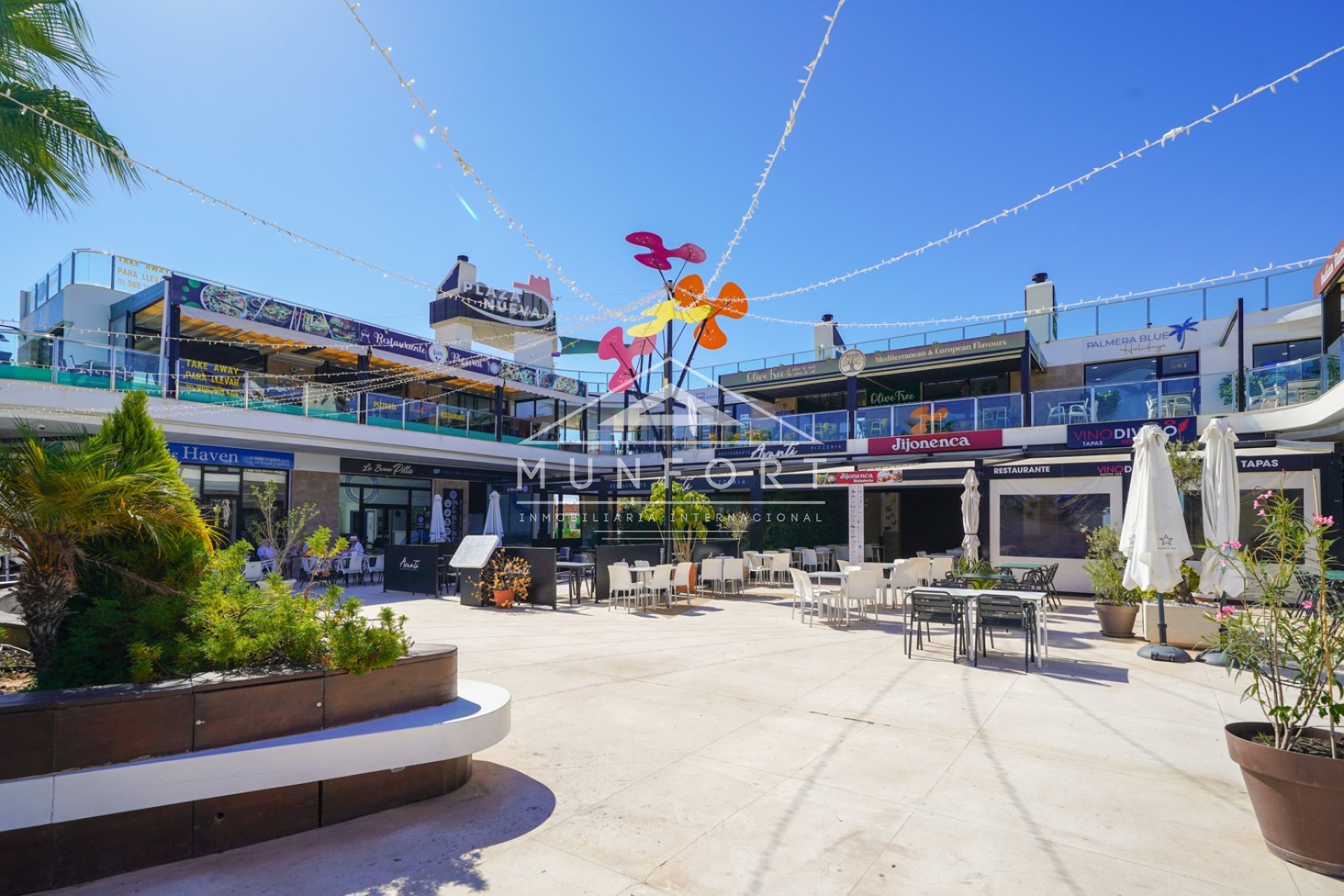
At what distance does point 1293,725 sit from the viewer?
3.26 meters

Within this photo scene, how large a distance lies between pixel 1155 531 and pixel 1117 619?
76.8 inches

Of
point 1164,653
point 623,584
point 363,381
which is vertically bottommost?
point 1164,653

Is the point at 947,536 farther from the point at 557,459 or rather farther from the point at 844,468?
the point at 557,459

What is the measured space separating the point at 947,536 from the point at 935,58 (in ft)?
56.8

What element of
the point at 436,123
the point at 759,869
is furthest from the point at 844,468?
the point at 759,869

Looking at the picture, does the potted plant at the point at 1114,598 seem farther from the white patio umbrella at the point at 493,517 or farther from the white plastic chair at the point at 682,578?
the white patio umbrella at the point at 493,517

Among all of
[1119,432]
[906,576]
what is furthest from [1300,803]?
[1119,432]

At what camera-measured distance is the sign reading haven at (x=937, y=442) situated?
1468 centimetres

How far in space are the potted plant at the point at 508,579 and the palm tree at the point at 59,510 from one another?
344 inches

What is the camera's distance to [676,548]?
1511cm

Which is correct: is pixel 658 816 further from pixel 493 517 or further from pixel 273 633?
pixel 493 517

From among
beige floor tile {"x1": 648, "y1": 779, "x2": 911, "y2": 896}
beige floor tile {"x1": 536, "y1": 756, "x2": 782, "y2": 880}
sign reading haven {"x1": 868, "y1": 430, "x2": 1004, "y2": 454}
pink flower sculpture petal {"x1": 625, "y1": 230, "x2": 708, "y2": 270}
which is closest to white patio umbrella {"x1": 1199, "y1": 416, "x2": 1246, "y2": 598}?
Result: beige floor tile {"x1": 648, "y1": 779, "x2": 911, "y2": 896}

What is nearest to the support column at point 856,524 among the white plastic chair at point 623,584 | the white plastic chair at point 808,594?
the white plastic chair at point 808,594

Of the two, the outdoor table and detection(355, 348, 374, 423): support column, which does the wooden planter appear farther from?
detection(355, 348, 374, 423): support column
